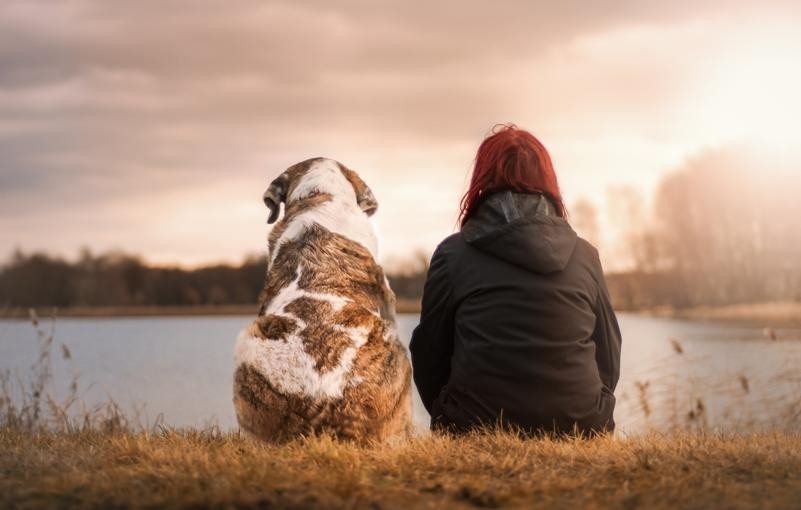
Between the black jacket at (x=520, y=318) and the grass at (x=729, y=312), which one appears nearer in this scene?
the black jacket at (x=520, y=318)

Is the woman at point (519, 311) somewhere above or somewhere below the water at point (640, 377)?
above

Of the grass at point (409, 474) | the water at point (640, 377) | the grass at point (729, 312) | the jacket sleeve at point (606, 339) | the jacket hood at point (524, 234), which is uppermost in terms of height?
the jacket hood at point (524, 234)

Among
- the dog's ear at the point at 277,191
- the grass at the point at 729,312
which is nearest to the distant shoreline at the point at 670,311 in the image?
the grass at the point at 729,312

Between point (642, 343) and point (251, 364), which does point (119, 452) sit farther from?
point (642, 343)

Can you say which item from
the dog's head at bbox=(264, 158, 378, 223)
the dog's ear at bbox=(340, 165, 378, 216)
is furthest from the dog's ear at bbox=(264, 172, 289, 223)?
the dog's ear at bbox=(340, 165, 378, 216)

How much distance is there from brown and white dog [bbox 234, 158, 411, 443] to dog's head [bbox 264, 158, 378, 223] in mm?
328

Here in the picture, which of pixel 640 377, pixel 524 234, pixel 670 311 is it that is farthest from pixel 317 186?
pixel 670 311

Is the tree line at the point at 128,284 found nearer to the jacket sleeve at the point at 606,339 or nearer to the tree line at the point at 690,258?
the tree line at the point at 690,258

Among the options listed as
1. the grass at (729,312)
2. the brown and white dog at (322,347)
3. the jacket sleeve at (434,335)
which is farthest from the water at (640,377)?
the grass at (729,312)

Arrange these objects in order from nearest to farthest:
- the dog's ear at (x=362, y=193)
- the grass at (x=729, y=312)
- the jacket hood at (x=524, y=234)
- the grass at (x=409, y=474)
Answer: the grass at (x=409, y=474), the jacket hood at (x=524, y=234), the dog's ear at (x=362, y=193), the grass at (x=729, y=312)

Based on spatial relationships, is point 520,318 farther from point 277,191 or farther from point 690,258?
point 690,258

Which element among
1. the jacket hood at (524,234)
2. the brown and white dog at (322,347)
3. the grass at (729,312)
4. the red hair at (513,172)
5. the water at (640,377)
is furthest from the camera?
the grass at (729,312)

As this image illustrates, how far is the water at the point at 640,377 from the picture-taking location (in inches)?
412

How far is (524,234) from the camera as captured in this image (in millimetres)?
5191
